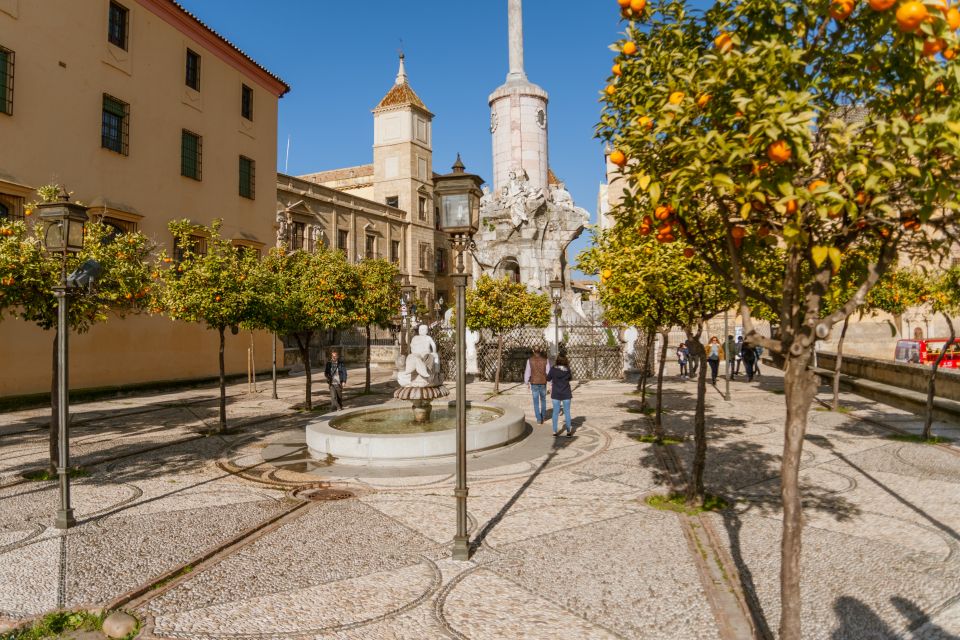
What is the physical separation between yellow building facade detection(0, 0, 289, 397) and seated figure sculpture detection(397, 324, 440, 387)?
11.9 metres

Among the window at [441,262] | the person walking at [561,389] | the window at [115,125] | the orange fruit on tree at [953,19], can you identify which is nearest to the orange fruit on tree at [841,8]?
the orange fruit on tree at [953,19]

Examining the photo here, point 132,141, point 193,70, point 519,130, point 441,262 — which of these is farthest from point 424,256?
point 132,141

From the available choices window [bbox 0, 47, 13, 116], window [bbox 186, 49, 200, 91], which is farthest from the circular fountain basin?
window [bbox 186, 49, 200, 91]

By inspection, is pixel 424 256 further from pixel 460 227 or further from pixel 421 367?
pixel 460 227

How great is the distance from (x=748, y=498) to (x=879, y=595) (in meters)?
2.78

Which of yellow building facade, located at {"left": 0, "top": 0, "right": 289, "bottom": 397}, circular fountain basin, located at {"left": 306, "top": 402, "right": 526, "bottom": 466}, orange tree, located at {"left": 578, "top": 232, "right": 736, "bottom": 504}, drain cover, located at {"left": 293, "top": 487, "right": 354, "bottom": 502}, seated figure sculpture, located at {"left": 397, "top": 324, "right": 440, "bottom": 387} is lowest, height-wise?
drain cover, located at {"left": 293, "top": 487, "right": 354, "bottom": 502}

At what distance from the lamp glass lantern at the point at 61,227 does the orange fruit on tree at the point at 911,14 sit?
795 cm

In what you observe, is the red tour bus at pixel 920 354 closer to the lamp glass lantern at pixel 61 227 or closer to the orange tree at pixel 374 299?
the orange tree at pixel 374 299

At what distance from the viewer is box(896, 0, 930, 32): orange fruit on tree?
2.79 meters

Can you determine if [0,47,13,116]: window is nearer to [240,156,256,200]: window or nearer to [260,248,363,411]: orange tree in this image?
[260,248,363,411]: orange tree

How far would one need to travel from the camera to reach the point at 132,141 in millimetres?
19969

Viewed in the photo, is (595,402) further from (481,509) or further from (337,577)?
(337,577)

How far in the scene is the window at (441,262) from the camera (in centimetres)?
5419

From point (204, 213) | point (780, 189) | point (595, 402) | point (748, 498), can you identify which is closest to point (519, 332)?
point (595, 402)
